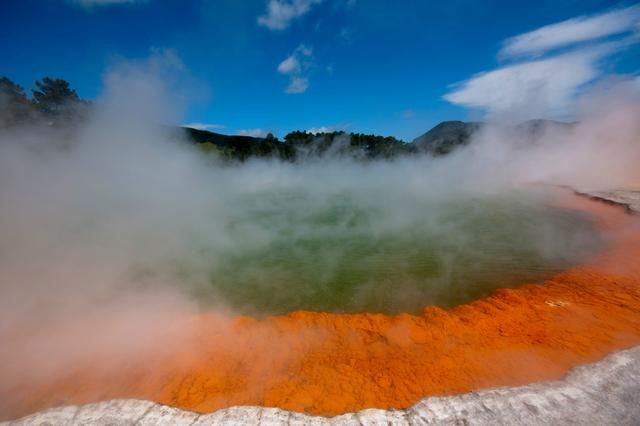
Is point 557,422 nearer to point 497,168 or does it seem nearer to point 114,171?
point 114,171

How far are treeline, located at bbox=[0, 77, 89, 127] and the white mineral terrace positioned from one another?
734 centimetres

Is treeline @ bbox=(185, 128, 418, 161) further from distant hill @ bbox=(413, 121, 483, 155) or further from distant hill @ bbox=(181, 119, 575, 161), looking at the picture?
→ distant hill @ bbox=(413, 121, 483, 155)

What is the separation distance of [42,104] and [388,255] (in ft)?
39.5

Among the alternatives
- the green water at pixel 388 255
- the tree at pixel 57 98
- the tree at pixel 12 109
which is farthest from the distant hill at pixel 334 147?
the tree at pixel 12 109

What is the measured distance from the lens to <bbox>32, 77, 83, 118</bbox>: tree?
924 centimetres

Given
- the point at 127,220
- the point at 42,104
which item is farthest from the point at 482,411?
the point at 42,104

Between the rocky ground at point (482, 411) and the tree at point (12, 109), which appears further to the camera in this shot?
the tree at point (12, 109)

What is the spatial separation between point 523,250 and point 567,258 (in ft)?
2.55

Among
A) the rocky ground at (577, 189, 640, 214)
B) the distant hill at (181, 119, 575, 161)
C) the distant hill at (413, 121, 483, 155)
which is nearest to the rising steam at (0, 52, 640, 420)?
the rocky ground at (577, 189, 640, 214)

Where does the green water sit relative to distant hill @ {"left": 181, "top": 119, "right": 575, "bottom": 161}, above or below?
below

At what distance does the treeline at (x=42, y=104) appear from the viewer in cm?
661

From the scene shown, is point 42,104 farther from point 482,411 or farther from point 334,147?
point 334,147

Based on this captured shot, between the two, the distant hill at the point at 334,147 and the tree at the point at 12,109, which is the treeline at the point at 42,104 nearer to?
the tree at the point at 12,109

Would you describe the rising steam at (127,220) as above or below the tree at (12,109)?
below
